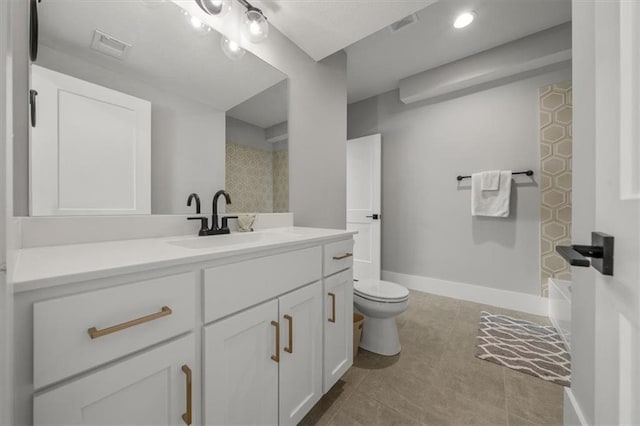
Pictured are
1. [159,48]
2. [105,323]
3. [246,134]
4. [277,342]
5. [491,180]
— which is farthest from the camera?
[491,180]

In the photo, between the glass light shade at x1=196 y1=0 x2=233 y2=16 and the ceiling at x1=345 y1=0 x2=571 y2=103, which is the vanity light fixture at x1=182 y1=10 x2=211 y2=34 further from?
the ceiling at x1=345 y1=0 x2=571 y2=103

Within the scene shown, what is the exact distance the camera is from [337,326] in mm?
1242

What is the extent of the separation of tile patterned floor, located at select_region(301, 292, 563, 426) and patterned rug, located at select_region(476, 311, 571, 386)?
0.26ft

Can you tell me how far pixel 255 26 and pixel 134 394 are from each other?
1.70 m

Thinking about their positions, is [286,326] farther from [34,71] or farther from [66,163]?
[34,71]

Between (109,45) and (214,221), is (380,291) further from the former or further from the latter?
(109,45)

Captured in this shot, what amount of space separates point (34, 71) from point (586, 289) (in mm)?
2001

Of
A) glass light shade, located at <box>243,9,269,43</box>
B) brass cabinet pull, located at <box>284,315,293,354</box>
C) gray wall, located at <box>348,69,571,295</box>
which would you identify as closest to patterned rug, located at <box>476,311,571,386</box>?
gray wall, located at <box>348,69,571,295</box>

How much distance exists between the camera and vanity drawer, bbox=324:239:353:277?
3.87ft

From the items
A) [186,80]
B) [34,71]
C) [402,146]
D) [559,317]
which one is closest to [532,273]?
[559,317]

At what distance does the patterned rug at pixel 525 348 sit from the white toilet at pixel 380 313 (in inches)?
23.5

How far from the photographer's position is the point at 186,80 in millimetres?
1213

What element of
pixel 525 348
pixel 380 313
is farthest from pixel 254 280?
pixel 525 348

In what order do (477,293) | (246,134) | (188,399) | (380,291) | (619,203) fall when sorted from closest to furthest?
(619,203) → (188,399) → (246,134) → (380,291) → (477,293)
